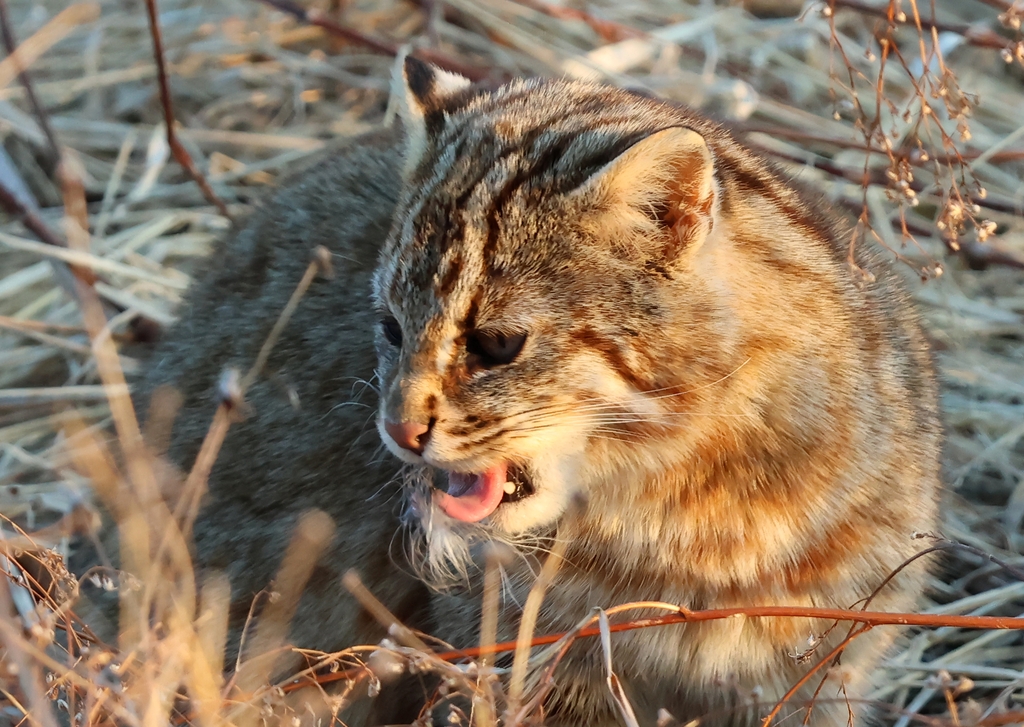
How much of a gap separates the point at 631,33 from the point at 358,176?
2.06 metres

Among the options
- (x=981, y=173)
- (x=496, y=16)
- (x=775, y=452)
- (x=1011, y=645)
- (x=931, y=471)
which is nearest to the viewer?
(x=775, y=452)

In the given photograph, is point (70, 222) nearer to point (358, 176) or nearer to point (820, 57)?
point (358, 176)

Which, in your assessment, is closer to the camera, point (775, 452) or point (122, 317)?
point (775, 452)

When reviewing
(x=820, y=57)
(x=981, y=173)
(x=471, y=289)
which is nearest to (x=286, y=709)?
(x=471, y=289)

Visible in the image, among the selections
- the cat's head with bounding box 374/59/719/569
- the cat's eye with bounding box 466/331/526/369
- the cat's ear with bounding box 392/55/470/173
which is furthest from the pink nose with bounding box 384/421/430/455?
the cat's ear with bounding box 392/55/470/173

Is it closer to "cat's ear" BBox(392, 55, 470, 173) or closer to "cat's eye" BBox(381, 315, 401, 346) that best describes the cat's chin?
"cat's eye" BBox(381, 315, 401, 346)

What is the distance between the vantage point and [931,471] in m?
2.18

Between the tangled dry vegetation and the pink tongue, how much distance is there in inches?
10.6

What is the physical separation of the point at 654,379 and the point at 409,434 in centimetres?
42

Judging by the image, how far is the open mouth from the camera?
1882 mm

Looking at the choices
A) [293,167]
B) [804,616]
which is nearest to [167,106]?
[293,167]

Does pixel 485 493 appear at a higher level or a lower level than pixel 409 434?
lower

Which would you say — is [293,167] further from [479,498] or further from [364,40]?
[479,498]

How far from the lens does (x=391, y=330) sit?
6.31ft
